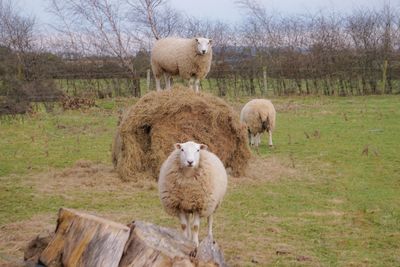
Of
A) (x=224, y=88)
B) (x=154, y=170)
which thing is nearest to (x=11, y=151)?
(x=154, y=170)

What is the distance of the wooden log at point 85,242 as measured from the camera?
4.30 meters

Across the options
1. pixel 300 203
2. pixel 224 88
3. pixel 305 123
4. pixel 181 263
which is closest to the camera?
pixel 181 263

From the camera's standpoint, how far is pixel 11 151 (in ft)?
44.1

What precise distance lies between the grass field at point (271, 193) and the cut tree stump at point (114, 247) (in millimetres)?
879

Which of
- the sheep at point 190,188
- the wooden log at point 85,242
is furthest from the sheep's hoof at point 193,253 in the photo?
the sheep at point 190,188

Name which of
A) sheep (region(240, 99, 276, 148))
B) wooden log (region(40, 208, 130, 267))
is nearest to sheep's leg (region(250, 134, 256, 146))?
sheep (region(240, 99, 276, 148))

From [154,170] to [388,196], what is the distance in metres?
4.13

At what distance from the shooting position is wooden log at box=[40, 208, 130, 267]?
14.1 feet

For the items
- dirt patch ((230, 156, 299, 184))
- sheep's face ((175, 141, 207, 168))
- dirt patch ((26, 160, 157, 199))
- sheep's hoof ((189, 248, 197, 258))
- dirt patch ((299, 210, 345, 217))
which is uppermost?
sheep's face ((175, 141, 207, 168))

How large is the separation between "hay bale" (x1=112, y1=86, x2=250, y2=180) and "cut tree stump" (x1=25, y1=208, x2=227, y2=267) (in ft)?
18.1

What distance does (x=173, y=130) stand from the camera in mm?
10531

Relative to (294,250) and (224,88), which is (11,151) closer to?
(294,250)

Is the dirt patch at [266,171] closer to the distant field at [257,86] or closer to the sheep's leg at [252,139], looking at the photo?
the sheep's leg at [252,139]

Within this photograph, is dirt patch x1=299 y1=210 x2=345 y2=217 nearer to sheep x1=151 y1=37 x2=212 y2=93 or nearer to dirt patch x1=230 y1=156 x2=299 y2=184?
dirt patch x1=230 y1=156 x2=299 y2=184
